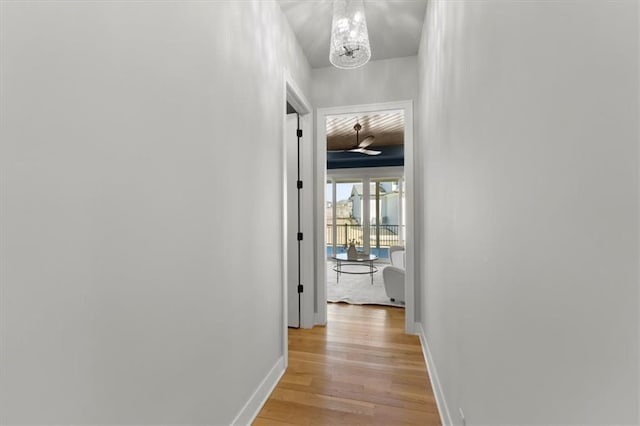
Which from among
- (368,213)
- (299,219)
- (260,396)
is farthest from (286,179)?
(368,213)

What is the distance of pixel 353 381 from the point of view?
223 cm

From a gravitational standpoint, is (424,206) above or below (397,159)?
below

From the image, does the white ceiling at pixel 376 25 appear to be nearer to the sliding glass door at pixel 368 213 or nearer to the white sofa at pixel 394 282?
the white sofa at pixel 394 282

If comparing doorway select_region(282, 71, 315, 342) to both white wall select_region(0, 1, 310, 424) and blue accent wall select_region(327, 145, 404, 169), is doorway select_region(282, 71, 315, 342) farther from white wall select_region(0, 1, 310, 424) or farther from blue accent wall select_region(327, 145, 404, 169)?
blue accent wall select_region(327, 145, 404, 169)

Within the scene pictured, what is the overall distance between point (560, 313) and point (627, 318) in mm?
173

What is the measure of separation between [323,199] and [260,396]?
1998 millimetres

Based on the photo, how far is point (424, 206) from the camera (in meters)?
2.94

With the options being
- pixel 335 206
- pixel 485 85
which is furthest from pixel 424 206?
pixel 335 206

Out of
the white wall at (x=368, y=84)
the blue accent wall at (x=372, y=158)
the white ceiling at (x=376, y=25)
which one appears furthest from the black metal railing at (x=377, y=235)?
Result: the white ceiling at (x=376, y=25)

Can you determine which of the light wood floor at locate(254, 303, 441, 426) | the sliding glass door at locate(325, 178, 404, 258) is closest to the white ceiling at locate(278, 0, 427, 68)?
the light wood floor at locate(254, 303, 441, 426)

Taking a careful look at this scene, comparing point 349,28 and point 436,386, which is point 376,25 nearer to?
point 349,28

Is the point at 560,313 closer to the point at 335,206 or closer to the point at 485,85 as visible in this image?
the point at 485,85

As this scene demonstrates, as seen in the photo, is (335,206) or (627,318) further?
(335,206)

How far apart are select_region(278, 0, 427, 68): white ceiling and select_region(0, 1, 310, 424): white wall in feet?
3.02
